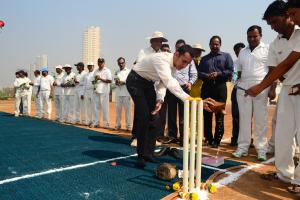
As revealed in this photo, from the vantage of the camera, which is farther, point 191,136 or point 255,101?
point 255,101

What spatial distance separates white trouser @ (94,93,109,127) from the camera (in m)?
9.88

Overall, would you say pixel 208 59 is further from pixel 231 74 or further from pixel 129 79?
pixel 129 79

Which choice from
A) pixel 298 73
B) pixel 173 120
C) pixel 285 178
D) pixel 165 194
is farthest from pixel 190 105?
pixel 173 120

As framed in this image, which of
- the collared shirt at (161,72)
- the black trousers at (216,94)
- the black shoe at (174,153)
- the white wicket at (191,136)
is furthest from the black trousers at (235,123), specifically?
the white wicket at (191,136)

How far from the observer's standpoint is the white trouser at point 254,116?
536cm

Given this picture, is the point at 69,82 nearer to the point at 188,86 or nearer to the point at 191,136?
the point at 188,86

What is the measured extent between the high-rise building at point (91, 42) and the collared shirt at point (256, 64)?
9988 cm

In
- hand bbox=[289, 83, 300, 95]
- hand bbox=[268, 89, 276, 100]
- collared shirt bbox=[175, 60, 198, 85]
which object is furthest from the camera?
collared shirt bbox=[175, 60, 198, 85]

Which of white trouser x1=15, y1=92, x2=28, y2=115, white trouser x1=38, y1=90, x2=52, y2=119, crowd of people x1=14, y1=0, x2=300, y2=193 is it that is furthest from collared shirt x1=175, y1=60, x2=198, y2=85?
white trouser x1=15, y1=92, x2=28, y2=115

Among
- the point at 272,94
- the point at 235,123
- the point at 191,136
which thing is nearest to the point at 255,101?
the point at 272,94

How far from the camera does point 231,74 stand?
20.8ft

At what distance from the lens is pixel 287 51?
405 centimetres

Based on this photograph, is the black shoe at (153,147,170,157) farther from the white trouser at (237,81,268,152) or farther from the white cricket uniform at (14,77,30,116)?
the white cricket uniform at (14,77,30,116)

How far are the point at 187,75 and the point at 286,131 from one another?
3496 millimetres
